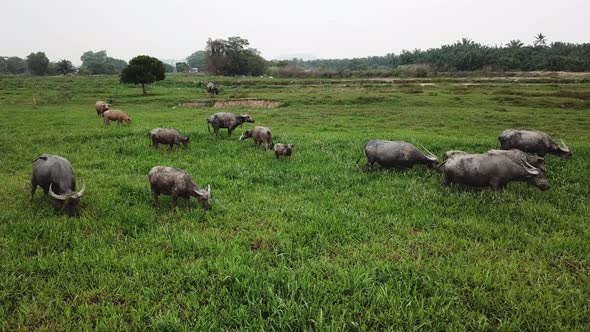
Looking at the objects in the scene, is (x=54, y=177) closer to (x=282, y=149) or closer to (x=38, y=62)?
(x=282, y=149)

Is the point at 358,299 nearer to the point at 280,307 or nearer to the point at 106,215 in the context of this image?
the point at 280,307

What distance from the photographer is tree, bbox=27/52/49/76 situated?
103062 millimetres

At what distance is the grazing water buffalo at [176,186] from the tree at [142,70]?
41531 millimetres

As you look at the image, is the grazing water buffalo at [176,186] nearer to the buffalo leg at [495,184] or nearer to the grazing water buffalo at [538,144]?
the buffalo leg at [495,184]

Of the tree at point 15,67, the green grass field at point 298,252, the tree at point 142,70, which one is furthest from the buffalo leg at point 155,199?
the tree at point 15,67

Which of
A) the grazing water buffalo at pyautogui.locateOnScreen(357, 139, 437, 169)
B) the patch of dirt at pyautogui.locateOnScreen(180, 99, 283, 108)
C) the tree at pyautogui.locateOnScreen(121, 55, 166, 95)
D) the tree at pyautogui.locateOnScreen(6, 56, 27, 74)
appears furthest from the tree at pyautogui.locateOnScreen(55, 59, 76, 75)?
the grazing water buffalo at pyautogui.locateOnScreen(357, 139, 437, 169)

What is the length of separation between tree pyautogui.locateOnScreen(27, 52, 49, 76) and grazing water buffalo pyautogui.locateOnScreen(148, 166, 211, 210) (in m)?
122

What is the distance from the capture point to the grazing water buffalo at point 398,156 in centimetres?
1099

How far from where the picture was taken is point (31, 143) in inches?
598

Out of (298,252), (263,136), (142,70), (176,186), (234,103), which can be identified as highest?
(142,70)

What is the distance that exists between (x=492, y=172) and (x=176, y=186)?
7485 mm

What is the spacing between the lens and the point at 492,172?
881 cm

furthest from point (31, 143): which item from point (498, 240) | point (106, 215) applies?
point (498, 240)

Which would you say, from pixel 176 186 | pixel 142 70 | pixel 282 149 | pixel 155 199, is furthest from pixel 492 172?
pixel 142 70
